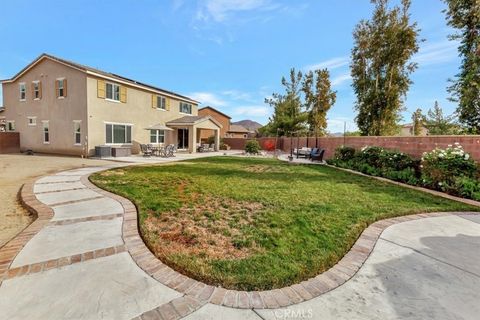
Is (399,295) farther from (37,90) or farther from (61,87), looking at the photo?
(37,90)

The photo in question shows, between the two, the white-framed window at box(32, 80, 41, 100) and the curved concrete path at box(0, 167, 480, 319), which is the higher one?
the white-framed window at box(32, 80, 41, 100)

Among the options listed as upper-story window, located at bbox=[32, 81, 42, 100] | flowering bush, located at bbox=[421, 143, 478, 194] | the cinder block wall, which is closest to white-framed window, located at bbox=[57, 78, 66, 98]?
upper-story window, located at bbox=[32, 81, 42, 100]

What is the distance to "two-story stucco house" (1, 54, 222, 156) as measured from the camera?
16453 mm

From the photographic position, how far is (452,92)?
12.3 metres

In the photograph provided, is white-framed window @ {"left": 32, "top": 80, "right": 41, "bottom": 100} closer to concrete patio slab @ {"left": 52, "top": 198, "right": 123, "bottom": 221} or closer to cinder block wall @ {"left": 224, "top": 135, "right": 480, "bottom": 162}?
concrete patio slab @ {"left": 52, "top": 198, "right": 123, "bottom": 221}

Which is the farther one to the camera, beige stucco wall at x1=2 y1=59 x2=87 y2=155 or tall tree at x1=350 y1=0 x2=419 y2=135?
tall tree at x1=350 y1=0 x2=419 y2=135

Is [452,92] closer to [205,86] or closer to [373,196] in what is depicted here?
[373,196]

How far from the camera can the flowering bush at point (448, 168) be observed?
6883mm

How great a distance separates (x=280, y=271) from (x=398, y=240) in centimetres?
224

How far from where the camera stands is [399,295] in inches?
92.1

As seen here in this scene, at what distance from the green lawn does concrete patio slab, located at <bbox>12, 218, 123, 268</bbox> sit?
0.51 m

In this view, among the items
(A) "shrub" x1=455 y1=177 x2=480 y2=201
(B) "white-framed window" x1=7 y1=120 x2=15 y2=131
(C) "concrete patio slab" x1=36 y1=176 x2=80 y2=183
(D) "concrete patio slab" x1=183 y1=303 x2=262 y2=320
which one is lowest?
(D) "concrete patio slab" x1=183 y1=303 x2=262 y2=320

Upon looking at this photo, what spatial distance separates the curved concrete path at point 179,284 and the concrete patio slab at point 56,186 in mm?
2962

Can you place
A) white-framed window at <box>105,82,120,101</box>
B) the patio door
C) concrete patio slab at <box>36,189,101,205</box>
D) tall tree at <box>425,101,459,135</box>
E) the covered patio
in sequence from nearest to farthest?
concrete patio slab at <box>36,189,101,205</box> < white-framed window at <box>105,82,120,101</box> < tall tree at <box>425,101,459,135</box> < the covered patio < the patio door
